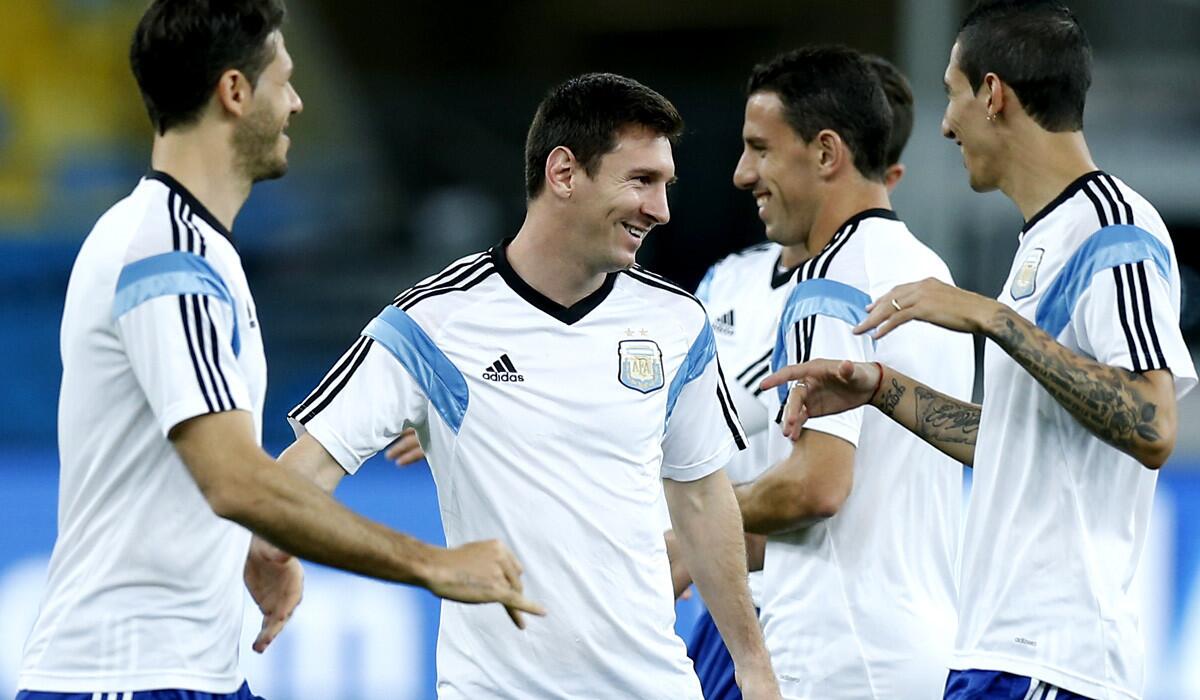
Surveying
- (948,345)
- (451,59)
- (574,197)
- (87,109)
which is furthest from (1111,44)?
(574,197)

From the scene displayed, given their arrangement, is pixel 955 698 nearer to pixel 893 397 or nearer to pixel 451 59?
pixel 893 397

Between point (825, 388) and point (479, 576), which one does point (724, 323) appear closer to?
point (825, 388)

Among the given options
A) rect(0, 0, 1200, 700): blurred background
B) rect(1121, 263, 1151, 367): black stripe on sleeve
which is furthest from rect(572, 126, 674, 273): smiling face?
rect(0, 0, 1200, 700): blurred background

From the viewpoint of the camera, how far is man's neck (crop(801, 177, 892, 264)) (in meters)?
4.73

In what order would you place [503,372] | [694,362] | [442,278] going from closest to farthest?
[503,372] → [442,278] → [694,362]

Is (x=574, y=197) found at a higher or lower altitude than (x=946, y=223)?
lower

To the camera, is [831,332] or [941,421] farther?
[831,332]

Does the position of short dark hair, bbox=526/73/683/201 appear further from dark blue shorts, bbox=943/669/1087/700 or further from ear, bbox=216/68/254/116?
dark blue shorts, bbox=943/669/1087/700

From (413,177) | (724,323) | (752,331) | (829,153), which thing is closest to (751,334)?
(752,331)

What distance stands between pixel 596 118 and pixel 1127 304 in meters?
1.18

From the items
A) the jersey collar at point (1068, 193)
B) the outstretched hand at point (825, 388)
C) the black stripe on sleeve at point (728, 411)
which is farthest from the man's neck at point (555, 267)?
the jersey collar at point (1068, 193)

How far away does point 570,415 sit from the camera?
144 inches

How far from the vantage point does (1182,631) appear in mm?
6918

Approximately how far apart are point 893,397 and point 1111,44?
781 centimetres
